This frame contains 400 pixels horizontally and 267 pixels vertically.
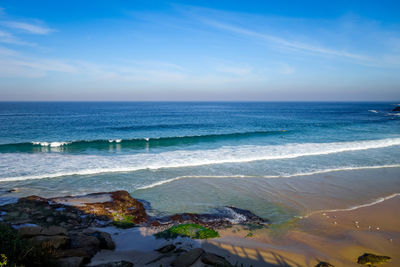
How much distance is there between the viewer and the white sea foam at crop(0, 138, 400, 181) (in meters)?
15.0

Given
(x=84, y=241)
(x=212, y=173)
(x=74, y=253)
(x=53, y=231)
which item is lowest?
(x=212, y=173)

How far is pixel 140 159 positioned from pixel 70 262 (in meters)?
13.4

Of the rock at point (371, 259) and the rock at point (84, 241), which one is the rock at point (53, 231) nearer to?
the rock at point (84, 241)

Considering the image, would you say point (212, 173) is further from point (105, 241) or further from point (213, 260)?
point (213, 260)

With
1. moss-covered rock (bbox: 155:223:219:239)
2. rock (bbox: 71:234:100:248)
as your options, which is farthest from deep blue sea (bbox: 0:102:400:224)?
rock (bbox: 71:234:100:248)

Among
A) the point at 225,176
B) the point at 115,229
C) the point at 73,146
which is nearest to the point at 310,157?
the point at 225,176

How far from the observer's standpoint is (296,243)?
23.9 feet

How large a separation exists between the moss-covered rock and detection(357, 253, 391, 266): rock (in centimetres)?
397

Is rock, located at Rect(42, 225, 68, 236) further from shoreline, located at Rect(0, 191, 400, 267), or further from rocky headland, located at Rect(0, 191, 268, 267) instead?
shoreline, located at Rect(0, 191, 400, 267)

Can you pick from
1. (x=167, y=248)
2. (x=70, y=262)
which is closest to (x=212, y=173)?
(x=167, y=248)

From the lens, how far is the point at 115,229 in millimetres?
7891

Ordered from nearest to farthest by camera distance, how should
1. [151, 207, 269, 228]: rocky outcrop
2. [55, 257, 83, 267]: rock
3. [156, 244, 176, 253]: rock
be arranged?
1. [55, 257, 83, 267]: rock
2. [156, 244, 176, 253]: rock
3. [151, 207, 269, 228]: rocky outcrop

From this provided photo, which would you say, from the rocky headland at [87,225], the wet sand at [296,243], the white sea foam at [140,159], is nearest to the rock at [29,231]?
the rocky headland at [87,225]

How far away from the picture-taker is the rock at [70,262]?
502 cm
